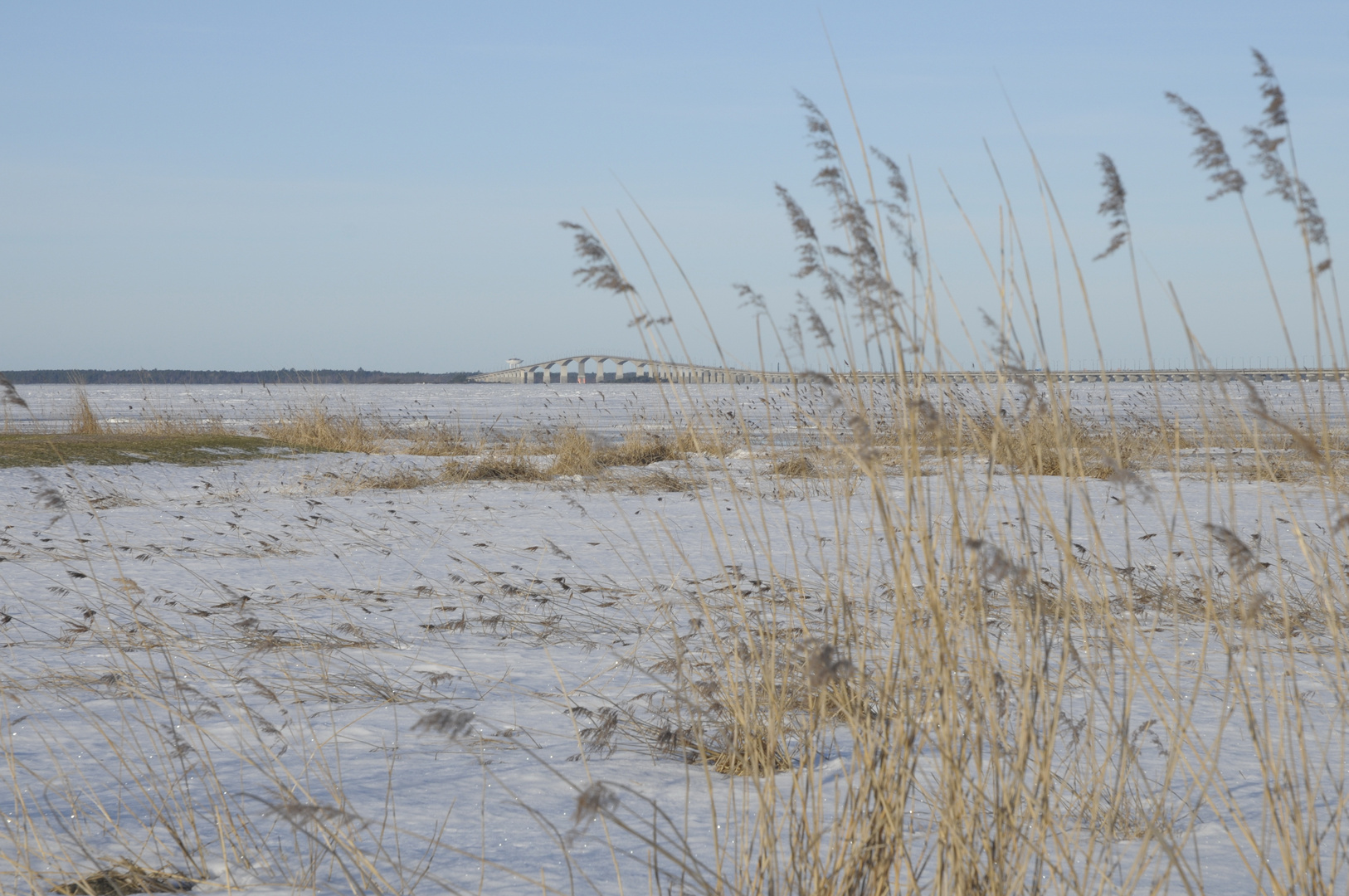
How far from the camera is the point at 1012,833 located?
1.24m

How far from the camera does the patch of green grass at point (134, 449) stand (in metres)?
8.14

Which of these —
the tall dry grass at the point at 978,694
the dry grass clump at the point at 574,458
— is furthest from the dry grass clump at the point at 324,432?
the tall dry grass at the point at 978,694

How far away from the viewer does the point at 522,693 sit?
2.62 meters

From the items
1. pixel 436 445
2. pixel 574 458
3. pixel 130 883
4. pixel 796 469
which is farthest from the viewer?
pixel 436 445

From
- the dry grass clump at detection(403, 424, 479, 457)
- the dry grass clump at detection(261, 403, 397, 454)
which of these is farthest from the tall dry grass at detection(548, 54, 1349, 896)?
the dry grass clump at detection(261, 403, 397, 454)

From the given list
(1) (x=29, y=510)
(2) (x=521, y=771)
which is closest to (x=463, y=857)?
(2) (x=521, y=771)

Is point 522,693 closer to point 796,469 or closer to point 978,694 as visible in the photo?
point 978,694

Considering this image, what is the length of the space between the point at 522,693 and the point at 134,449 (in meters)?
7.86

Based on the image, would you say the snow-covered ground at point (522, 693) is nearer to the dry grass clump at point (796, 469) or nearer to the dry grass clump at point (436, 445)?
the dry grass clump at point (796, 469)

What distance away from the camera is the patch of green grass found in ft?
26.7

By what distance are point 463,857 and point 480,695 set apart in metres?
0.90

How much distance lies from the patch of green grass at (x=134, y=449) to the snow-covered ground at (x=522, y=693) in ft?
9.11

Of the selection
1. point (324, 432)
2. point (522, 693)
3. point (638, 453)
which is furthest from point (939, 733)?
point (324, 432)

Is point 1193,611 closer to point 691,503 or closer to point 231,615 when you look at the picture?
point 231,615
